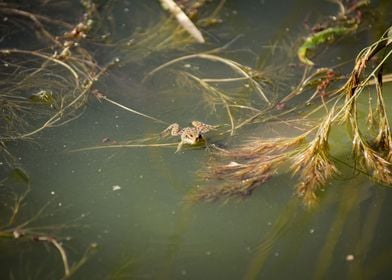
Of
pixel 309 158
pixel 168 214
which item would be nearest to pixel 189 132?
pixel 168 214

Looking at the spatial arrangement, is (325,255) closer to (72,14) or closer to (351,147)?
(351,147)

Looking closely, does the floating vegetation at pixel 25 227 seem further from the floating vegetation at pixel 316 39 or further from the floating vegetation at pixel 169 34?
the floating vegetation at pixel 316 39

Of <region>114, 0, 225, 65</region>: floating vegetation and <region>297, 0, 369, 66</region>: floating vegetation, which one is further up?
<region>114, 0, 225, 65</region>: floating vegetation

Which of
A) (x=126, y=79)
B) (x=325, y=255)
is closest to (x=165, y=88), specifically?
(x=126, y=79)

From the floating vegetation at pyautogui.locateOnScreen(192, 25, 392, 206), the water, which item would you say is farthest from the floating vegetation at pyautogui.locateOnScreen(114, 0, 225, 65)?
the floating vegetation at pyautogui.locateOnScreen(192, 25, 392, 206)

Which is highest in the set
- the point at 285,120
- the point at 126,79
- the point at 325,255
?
the point at 126,79

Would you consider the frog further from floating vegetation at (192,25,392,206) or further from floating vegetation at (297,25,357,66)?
floating vegetation at (297,25,357,66)

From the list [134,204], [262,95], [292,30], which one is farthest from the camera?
[292,30]

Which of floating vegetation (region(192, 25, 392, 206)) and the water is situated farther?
floating vegetation (region(192, 25, 392, 206))
